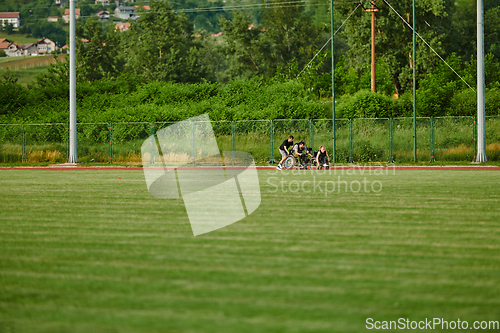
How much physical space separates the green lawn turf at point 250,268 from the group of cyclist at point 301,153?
48.1 ft

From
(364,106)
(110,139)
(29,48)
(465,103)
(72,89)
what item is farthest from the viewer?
(29,48)

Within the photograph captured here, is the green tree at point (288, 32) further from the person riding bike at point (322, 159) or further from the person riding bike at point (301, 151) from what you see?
the person riding bike at point (301, 151)

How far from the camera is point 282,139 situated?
37906 mm

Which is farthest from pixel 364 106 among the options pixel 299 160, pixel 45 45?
pixel 45 45

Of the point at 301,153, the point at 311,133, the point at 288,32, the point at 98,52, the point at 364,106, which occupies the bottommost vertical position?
the point at 301,153

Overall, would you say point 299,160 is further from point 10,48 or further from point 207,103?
point 10,48

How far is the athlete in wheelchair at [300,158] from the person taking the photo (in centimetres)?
2916

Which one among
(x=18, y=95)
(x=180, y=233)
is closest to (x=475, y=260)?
(x=180, y=233)

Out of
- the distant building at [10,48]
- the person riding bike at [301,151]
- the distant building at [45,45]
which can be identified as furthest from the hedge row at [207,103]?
the distant building at [45,45]

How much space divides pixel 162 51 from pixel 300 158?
49.5 meters

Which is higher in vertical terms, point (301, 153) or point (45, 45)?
point (45, 45)

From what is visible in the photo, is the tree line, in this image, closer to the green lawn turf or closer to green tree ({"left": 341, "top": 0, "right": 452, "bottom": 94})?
green tree ({"left": 341, "top": 0, "right": 452, "bottom": 94})

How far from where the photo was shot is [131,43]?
75.9 meters

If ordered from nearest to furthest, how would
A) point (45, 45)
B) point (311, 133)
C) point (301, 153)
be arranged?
point (301, 153)
point (311, 133)
point (45, 45)
